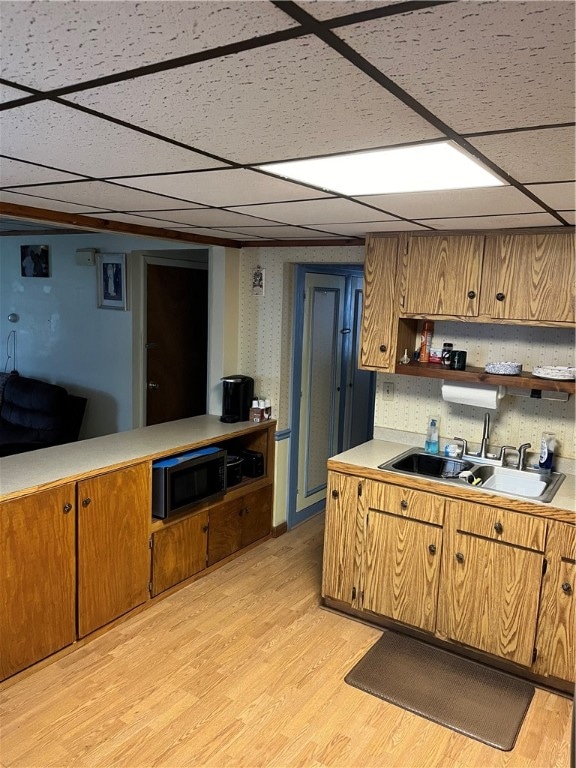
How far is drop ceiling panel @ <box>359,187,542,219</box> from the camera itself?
1.96 meters

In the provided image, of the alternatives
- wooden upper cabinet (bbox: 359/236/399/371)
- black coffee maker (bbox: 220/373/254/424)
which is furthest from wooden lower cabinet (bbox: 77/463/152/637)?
wooden upper cabinet (bbox: 359/236/399/371)

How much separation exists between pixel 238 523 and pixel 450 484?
161cm

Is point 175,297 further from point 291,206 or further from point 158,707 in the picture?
point 158,707

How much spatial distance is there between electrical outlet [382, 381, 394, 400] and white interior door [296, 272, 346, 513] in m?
0.83

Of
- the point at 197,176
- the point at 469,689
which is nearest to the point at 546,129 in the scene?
the point at 197,176

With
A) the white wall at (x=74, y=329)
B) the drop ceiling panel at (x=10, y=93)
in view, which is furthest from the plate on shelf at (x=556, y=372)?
the white wall at (x=74, y=329)

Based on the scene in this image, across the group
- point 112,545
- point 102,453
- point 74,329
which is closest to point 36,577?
point 112,545

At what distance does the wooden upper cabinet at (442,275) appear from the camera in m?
3.02

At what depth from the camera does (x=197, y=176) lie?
186 centimetres

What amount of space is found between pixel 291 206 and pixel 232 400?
1945 mm

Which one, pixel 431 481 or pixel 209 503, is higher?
pixel 431 481

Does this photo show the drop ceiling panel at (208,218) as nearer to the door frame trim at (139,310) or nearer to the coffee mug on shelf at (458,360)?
the coffee mug on shelf at (458,360)

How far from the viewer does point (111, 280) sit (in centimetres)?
476

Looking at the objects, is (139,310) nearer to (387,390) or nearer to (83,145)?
(387,390)
